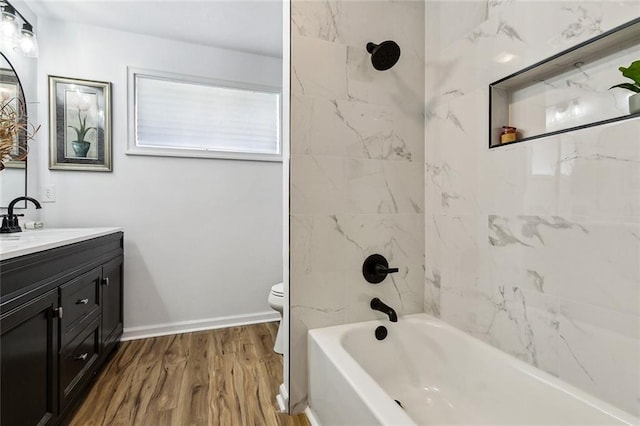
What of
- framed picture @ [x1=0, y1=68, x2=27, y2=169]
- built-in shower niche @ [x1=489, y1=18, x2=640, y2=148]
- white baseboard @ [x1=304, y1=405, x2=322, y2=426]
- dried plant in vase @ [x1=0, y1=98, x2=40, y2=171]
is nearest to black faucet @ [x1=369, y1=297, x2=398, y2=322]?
white baseboard @ [x1=304, y1=405, x2=322, y2=426]

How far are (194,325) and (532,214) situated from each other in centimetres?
247

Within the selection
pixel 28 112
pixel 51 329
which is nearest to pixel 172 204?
pixel 28 112

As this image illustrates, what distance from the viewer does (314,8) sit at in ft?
4.84

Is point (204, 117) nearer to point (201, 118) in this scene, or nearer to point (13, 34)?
point (201, 118)

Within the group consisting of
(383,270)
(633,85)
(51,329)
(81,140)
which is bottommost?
(51,329)

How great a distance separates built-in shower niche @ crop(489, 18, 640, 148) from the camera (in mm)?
937

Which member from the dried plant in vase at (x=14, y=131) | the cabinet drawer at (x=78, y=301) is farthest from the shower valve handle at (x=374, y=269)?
the dried plant in vase at (x=14, y=131)

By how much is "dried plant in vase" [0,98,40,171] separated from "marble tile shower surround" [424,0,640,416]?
88.3 inches

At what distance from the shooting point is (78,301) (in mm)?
1479

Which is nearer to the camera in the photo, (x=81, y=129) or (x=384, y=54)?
(x=384, y=54)

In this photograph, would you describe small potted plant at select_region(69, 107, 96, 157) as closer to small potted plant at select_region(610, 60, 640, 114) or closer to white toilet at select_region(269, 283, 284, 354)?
white toilet at select_region(269, 283, 284, 354)

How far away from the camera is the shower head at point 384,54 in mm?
1450

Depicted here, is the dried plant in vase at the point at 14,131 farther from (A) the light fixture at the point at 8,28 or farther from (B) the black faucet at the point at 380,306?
(B) the black faucet at the point at 380,306

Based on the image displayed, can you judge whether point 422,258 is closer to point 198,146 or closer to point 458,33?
point 458,33
